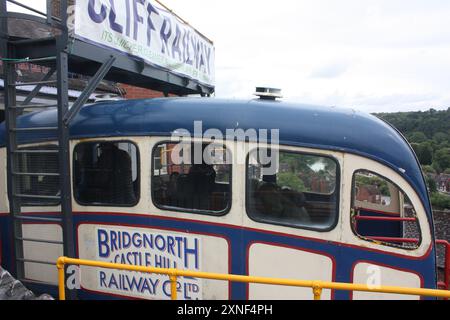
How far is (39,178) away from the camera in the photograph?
4.53m

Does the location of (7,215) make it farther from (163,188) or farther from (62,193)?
(163,188)

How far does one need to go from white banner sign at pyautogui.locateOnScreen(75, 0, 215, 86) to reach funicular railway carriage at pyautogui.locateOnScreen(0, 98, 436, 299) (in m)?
0.79

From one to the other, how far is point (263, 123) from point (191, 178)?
946 mm

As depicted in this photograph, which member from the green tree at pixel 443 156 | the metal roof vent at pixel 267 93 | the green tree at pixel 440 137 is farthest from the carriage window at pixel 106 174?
the green tree at pixel 443 156

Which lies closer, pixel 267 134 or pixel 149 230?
pixel 267 134

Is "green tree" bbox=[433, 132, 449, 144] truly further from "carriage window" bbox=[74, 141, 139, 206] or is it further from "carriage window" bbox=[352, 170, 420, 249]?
"carriage window" bbox=[74, 141, 139, 206]

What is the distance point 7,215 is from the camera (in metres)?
4.63

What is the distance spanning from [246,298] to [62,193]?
7.01ft

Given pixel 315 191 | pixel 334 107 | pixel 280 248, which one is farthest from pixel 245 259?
pixel 334 107

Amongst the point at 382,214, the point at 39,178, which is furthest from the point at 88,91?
→ the point at 382,214

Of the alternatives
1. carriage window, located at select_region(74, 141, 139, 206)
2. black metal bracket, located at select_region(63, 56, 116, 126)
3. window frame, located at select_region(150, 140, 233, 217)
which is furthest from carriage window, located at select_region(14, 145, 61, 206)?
window frame, located at select_region(150, 140, 233, 217)

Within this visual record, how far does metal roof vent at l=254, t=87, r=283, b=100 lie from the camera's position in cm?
428

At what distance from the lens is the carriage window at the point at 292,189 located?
368 centimetres

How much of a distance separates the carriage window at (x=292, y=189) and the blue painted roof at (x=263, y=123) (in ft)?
0.62
